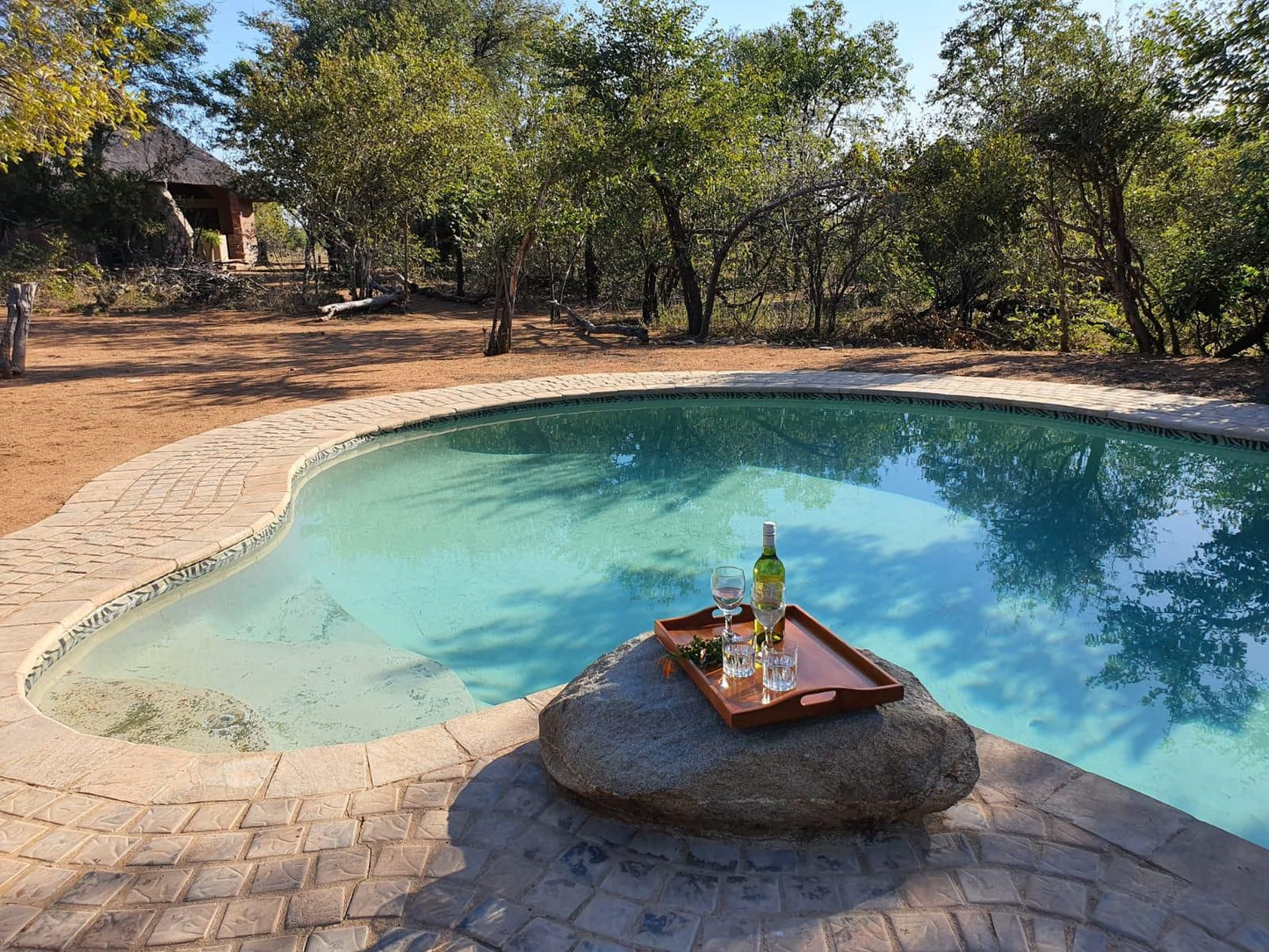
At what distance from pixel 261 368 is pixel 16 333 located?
9.97 feet

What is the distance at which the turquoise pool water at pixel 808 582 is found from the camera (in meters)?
4.38

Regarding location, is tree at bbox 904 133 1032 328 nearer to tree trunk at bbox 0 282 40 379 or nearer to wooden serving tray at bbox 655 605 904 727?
wooden serving tray at bbox 655 605 904 727

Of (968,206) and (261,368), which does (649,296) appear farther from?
(261,368)

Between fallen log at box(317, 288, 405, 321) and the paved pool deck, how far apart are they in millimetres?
16060

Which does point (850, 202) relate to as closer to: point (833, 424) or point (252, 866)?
point (833, 424)

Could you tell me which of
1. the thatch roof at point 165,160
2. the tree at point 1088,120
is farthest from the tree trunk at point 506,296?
the thatch roof at point 165,160

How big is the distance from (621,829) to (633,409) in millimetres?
8112

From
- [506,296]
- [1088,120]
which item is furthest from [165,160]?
[1088,120]

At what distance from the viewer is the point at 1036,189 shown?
1272 cm

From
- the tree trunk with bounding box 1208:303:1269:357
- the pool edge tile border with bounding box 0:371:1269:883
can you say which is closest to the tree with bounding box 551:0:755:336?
the pool edge tile border with bounding box 0:371:1269:883

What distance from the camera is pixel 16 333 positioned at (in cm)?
1079

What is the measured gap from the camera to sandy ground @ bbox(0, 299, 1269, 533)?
8.17m

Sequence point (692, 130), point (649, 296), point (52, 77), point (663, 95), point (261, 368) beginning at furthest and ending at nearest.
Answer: point (649, 296) < point (663, 95) < point (692, 130) < point (261, 368) < point (52, 77)

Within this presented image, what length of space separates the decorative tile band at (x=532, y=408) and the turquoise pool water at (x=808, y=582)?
0.36ft
